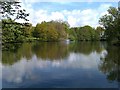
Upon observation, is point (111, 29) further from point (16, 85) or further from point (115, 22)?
point (16, 85)

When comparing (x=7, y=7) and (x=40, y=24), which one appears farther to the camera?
(x=40, y=24)

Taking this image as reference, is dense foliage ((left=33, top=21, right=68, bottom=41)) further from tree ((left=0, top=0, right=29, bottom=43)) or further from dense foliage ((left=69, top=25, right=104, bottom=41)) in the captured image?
tree ((left=0, top=0, right=29, bottom=43))

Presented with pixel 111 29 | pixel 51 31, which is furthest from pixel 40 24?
pixel 111 29

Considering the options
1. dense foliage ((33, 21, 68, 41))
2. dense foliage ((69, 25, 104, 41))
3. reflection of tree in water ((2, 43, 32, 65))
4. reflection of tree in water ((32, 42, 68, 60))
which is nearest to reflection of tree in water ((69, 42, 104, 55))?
reflection of tree in water ((32, 42, 68, 60))

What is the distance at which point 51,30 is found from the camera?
2741 inches

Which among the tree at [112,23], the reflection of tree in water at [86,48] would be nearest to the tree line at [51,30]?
the tree at [112,23]

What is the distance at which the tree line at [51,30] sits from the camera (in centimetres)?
557

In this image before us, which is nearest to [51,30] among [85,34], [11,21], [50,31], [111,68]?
[50,31]

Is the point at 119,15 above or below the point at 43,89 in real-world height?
above

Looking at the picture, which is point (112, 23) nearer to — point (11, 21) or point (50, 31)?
point (50, 31)

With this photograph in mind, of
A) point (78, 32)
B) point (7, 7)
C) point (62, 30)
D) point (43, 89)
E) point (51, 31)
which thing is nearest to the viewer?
point (7, 7)

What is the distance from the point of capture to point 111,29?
45000 millimetres

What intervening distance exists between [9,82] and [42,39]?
60449 millimetres

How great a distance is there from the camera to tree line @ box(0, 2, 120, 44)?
5566 mm
